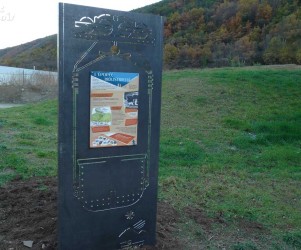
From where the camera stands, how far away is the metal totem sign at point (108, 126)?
3.08 metres

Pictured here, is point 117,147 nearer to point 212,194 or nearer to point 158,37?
point 158,37

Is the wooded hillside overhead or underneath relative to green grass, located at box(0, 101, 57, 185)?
overhead

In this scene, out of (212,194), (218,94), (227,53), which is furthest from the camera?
(227,53)

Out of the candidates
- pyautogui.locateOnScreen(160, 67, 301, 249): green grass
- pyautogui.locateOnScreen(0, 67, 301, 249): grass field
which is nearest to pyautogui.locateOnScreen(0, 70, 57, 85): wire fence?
pyautogui.locateOnScreen(0, 67, 301, 249): grass field

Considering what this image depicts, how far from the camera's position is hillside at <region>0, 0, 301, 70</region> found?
27125mm

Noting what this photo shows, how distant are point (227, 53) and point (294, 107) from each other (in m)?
19.6

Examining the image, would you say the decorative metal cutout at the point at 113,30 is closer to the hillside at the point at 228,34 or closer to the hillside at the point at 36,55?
the hillside at the point at 228,34

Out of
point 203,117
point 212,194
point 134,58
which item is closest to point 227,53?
point 203,117

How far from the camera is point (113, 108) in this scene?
3.27m

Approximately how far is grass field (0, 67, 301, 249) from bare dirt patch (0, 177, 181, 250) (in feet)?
0.63

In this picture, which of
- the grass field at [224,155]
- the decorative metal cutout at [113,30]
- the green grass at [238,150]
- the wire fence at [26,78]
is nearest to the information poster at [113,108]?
the decorative metal cutout at [113,30]

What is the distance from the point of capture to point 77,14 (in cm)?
304

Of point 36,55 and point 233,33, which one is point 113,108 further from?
point 36,55

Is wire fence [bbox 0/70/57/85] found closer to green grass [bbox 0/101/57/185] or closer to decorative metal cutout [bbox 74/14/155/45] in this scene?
green grass [bbox 0/101/57/185]
